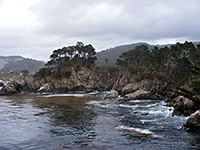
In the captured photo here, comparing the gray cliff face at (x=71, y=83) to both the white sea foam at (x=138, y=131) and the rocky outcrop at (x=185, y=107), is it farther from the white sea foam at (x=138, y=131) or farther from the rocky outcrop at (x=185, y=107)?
the white sea foam at (x=138, y=131)

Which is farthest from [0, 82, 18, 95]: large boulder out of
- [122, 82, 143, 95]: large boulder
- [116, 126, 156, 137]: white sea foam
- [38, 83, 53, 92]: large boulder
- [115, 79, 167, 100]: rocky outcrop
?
[116, 126, 156, 137]: white sea foam

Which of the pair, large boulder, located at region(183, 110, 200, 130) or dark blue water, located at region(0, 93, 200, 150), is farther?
large boulder, located at region(183, 110, 200, 130)

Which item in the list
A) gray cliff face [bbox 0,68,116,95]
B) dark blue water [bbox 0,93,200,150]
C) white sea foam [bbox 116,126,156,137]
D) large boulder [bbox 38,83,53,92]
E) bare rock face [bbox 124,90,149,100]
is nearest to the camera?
dark blue water [bbox 0,93,200,150]

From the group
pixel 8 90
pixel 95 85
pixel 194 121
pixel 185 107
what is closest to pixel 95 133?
pixel 194 121

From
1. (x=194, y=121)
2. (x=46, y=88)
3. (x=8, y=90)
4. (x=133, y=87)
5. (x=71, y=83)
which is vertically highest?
(x=71, y=83)

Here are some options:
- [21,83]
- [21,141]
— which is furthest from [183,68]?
[21,83]

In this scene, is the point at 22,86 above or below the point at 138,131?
above

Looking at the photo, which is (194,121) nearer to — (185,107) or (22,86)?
(185,107)

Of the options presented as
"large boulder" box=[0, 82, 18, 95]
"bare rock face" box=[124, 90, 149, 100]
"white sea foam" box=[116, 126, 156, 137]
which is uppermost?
"large boulder" box=[0, 82, 18, 95]

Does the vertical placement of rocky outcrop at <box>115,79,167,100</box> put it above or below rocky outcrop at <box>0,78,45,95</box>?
below

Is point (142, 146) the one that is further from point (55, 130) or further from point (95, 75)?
point (95, 75)

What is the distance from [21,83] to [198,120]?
73662 millimetres

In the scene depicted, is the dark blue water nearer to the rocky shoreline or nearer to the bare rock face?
the bare rock face

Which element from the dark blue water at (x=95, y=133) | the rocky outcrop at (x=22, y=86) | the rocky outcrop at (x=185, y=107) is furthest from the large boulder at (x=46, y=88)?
the rocky outcrop at (x=185, y=107)
